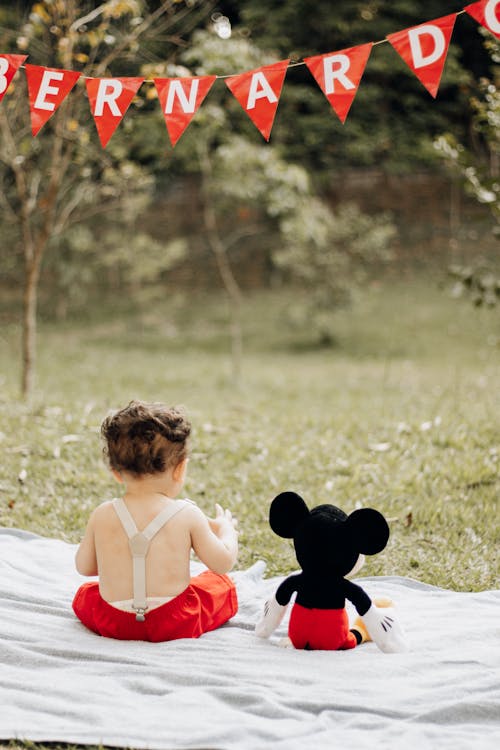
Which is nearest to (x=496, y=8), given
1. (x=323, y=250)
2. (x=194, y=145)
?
(x=194, y=145)

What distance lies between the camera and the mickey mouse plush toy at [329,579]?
2650 millimetres

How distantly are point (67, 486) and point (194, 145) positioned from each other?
795 cm

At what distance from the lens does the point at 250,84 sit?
156 inches

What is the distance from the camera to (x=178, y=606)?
2.80 metres

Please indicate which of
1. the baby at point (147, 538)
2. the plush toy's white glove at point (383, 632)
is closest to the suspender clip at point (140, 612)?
the baby at point (147, 538)

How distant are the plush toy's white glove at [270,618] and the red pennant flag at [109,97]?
2.55m

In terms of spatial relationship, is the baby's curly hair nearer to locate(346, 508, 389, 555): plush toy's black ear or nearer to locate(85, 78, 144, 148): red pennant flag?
locate(346, 508, 389, 555): plush toy's black ear

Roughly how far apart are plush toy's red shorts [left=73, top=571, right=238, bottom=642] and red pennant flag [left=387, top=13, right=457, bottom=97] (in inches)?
93.3

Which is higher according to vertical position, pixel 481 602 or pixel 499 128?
pixel 499 128

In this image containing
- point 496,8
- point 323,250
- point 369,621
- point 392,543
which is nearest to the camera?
point 369,621

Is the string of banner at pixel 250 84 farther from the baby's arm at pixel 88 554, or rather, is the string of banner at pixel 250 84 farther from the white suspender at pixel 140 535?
the baby's arm at pixel 88 554

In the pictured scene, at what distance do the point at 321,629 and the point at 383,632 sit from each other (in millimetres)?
214

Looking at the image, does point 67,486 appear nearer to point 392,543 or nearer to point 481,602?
point 392,543

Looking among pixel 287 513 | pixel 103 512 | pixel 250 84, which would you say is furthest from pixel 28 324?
pixel 287 513
